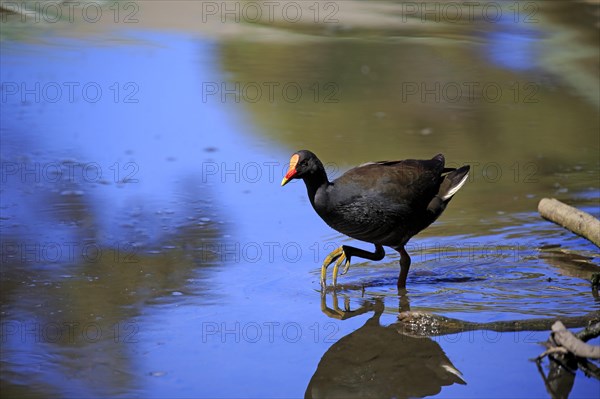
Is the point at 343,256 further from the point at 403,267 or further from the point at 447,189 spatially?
the point at 447,189

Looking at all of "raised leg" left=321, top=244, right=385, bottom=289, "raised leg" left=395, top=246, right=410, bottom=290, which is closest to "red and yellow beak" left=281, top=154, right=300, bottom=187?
"raised leg" left=321, top=244, right=385, bottom=289

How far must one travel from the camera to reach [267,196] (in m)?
8.99

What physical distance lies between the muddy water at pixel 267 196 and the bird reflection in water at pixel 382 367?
0.05 ft

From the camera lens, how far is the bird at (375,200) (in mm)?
6918

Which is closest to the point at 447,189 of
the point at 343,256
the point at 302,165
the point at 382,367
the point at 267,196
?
the point at 343,256

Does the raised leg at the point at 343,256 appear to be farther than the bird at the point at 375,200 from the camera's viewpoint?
Yes

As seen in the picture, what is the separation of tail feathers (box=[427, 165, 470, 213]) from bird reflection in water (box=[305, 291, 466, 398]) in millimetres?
1384

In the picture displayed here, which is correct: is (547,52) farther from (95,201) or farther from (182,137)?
(95,201)

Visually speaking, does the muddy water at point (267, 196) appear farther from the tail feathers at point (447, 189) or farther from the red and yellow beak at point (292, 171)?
the red and yellow beak at point (292, 171)

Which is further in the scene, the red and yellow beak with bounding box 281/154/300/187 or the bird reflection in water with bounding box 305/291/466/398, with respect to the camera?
the red and yellow beak with bounding box 281/154/300/187

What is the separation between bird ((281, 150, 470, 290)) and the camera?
6.92 metres

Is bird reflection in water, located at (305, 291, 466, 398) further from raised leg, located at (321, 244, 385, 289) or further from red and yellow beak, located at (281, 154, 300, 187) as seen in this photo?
red and yellow beak, located at (281, 154, 300, 187)

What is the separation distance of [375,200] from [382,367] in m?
1.57

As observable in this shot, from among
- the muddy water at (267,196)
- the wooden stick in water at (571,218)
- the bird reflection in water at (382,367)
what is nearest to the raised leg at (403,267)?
the muddy water at (267,196)
